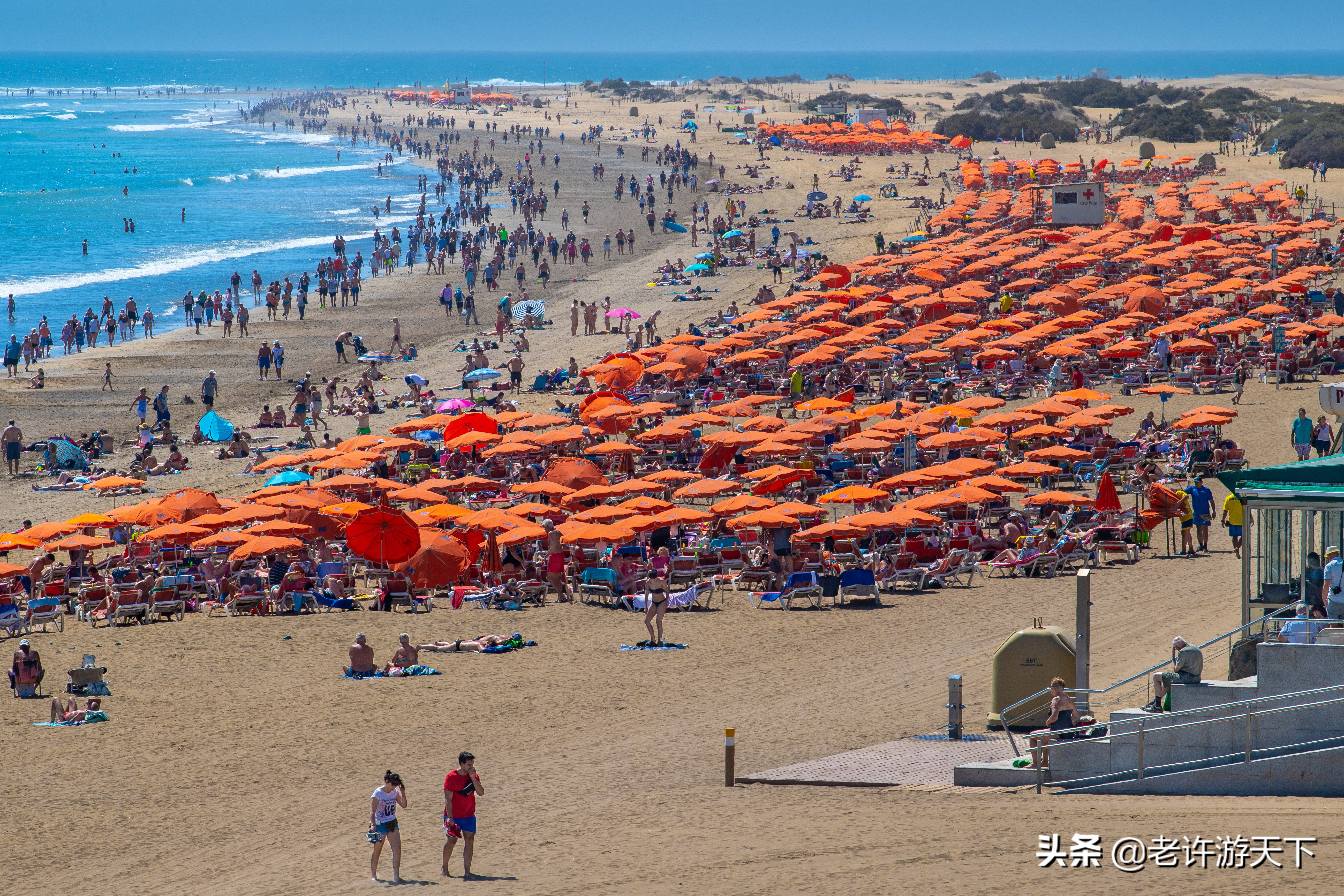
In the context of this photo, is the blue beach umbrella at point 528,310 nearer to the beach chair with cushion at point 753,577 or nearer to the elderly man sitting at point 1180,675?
the beach chair with cushion at point 753,577

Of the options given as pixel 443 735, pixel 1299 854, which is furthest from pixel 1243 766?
pixel 443 735

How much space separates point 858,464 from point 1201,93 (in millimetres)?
73567

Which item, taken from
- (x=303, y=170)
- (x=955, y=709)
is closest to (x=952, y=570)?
(x=955, y=709)

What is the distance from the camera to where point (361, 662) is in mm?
14273

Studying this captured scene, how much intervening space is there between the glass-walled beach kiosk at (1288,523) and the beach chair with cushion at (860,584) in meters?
6.09

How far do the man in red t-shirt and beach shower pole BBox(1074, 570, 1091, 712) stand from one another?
14.5 feet

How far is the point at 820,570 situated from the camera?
1700 centimetres

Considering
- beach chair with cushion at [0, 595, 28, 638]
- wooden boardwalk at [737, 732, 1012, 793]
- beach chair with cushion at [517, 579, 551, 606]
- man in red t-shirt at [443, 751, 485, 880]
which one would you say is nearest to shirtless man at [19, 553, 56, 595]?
beach chair with cushion at [0, 595, 28, 638]

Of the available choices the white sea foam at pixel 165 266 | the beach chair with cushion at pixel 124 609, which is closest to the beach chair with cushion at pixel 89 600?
the beach chair with cushion at pixel 124 609

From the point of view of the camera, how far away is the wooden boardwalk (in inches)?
407

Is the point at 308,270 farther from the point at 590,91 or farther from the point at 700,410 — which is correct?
the point at 590,91

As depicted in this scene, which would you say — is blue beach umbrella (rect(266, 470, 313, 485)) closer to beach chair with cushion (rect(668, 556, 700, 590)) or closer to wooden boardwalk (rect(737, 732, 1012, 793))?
beach chair with cushion (rect(668, 556, 700, 590))

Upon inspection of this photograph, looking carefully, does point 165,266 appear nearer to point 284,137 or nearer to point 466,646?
point 466,646

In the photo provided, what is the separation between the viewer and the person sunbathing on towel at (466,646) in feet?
49.9
